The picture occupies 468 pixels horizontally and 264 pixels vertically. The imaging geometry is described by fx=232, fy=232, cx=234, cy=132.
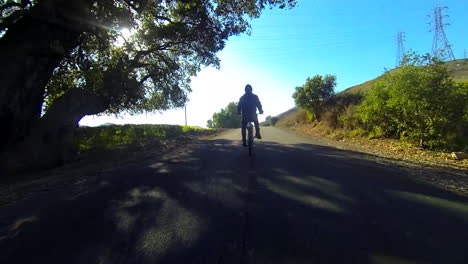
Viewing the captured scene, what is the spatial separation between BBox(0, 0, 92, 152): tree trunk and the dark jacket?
6558 mm

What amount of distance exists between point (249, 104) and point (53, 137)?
23.2ft

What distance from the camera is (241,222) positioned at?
109 inches

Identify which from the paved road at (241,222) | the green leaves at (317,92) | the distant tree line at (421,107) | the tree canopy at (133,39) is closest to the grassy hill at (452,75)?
the green leaves at (317,92)

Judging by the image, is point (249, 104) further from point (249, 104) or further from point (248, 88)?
point (248, 88)

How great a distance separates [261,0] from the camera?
1091 cm

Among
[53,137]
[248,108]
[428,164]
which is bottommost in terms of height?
[428,164]

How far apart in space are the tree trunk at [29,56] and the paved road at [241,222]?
4.62 metres

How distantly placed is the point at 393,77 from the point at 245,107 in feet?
22.6

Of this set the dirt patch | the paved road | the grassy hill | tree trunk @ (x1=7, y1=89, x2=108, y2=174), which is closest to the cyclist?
the paved road

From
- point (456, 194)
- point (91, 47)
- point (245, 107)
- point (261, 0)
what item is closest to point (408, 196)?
point (456, 194)

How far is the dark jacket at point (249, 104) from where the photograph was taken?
7.83 meters

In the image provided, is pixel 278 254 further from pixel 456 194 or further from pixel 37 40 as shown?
pixel 37 40

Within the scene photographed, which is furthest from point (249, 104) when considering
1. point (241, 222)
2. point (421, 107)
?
point (421, 107)

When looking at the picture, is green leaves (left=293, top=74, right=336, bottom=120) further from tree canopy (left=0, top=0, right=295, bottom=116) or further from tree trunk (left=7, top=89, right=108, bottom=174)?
tree trunk (left=7, top=89, right=108, bottom=174)
